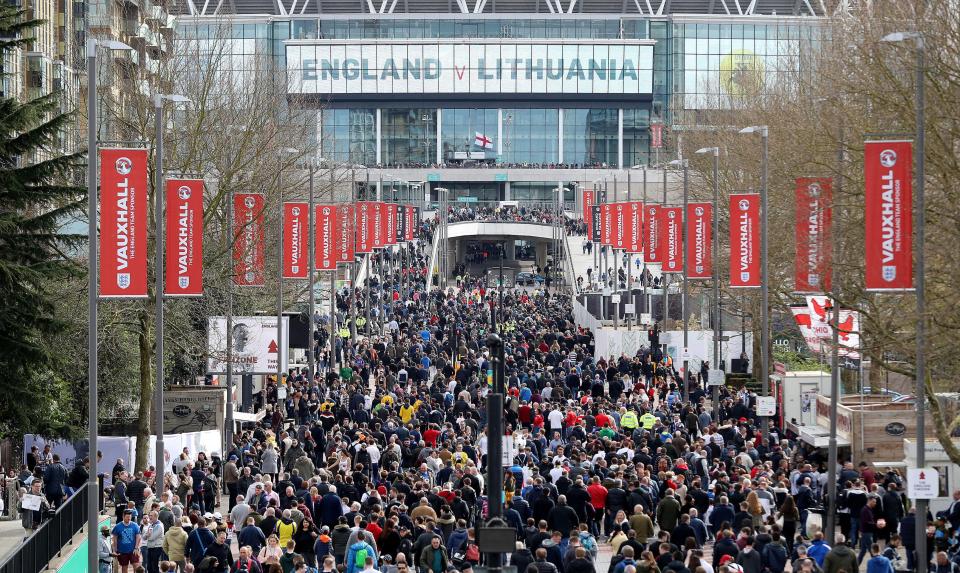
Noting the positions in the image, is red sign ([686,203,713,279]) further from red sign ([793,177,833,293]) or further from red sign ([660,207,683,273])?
red sign ([793,177,833,293])

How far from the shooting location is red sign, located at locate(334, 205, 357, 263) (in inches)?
2173

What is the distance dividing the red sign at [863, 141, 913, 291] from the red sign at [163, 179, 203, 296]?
464 inches

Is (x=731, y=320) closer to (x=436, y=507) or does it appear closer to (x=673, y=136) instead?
(x=673, y=136)

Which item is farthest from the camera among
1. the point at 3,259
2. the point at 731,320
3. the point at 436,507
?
the point at 731,320

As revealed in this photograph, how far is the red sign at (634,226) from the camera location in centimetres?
5578

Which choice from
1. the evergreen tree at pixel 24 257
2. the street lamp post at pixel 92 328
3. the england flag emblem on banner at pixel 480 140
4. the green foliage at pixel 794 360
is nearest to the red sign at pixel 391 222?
the green foliage at pixel 794 360

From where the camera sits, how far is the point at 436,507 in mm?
23188

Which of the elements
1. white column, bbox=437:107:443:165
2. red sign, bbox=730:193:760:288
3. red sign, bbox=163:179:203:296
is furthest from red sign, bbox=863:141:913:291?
white column, bbox=437:107:443:165

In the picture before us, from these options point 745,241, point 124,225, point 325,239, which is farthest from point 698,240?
point 124,225

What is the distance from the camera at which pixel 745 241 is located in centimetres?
3459

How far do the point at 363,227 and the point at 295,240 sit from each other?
52.4ft

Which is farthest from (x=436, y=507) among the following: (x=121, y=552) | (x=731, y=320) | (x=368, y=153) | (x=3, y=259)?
(x=368, y=153)

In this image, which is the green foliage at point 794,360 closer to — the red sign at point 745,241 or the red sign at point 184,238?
the red sign at point 745,241

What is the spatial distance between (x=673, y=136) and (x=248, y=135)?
32951mm
